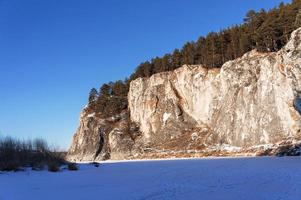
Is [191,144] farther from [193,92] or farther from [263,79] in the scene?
[263,79]

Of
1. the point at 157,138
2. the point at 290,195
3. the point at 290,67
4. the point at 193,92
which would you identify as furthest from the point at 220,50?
the point at 290,195

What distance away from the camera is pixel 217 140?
199 feet

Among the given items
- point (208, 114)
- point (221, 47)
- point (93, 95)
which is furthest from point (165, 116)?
point (93, 95)

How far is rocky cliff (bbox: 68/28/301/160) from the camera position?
4816 centimetres

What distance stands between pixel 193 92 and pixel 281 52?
972 inches

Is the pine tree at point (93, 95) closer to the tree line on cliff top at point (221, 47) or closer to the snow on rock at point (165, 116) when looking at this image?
the tree line on cliff top at point (221, 47)

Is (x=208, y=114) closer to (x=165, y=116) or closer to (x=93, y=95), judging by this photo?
(x=165, y=116)

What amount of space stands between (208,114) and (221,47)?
56.6 ft

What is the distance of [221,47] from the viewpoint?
77625mm

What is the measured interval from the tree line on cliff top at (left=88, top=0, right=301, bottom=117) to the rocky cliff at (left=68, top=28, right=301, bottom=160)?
4.05 m

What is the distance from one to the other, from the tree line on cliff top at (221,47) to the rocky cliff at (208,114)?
4.05 m

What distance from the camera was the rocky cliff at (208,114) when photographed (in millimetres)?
48156

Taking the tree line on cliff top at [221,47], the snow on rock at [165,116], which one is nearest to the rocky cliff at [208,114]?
the snow on rock at [165,116]

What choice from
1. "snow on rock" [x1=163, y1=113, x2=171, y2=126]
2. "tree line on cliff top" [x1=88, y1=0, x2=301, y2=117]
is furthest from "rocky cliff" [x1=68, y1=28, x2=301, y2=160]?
"tree line on cliff top" [x1=88, y1=0, x2=301, y2=117]
